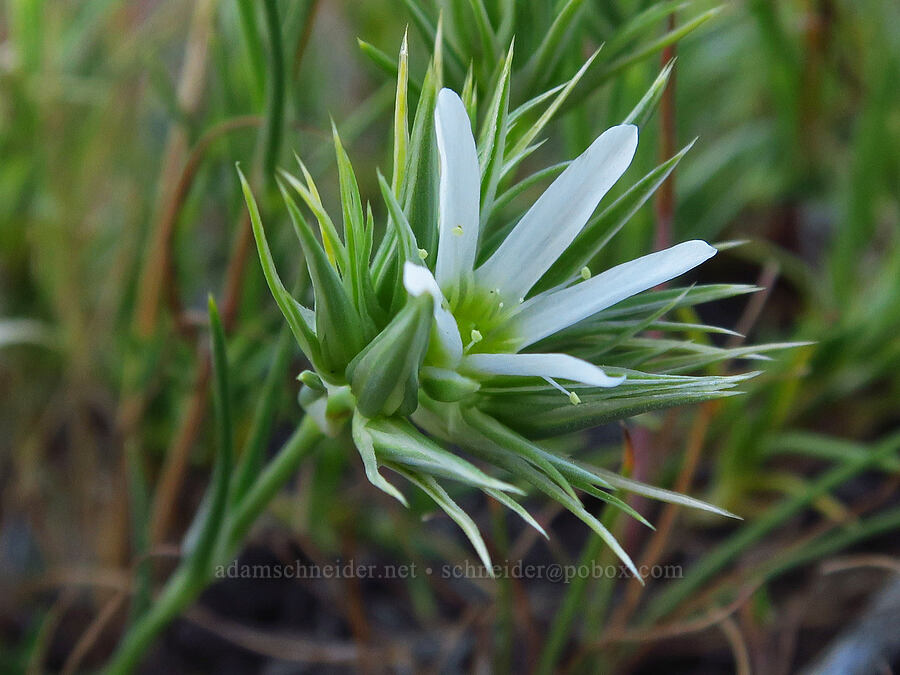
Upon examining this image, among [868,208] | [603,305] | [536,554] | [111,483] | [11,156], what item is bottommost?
[536,554]

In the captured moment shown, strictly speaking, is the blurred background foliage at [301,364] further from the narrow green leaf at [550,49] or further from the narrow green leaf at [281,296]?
the narrow green leaf at [281,296]

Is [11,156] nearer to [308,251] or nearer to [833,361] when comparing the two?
[308,251]

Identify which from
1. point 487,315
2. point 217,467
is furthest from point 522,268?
point 217,467

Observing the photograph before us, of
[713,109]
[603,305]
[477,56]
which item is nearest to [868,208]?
[713,109]

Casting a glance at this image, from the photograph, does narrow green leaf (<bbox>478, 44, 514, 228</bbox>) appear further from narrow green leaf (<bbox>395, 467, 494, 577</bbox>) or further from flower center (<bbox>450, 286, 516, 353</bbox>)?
narrow green leaf (<bbox>395, 467, 494, 577</bbox>)

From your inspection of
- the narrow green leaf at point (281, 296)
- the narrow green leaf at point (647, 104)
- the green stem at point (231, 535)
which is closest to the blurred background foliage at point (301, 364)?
the green stem at point (231, 535)

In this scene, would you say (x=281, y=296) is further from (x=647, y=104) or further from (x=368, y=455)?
(x=647, y=104)

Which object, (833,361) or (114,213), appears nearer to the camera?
(833,361)
